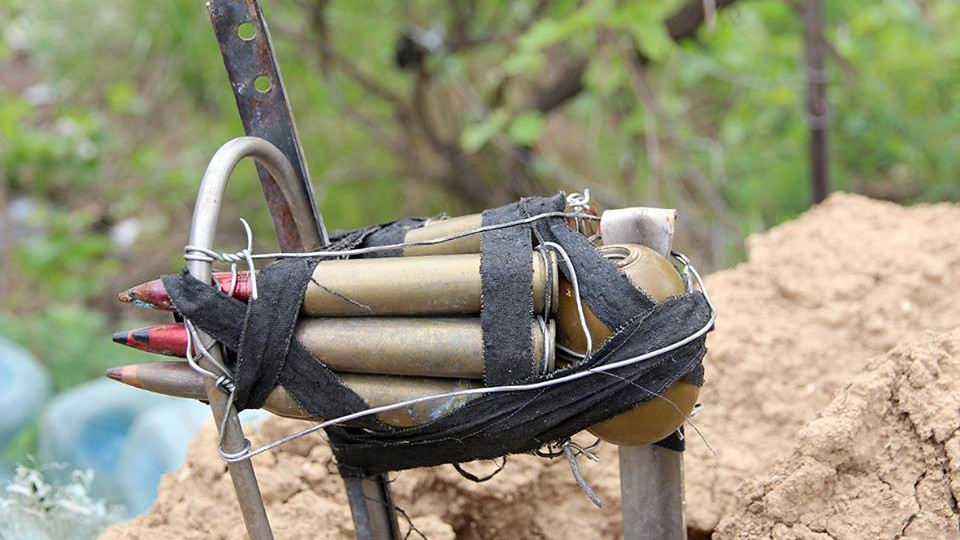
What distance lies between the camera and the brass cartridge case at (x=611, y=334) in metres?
1.26

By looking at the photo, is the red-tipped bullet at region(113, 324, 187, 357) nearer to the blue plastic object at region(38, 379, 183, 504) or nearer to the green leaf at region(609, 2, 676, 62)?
the blue plastic object at region(38, 379, 183, 504)

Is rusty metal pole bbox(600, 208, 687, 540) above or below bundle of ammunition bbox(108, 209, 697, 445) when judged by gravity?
below

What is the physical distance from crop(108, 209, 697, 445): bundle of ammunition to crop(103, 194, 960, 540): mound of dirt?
1.61 feet

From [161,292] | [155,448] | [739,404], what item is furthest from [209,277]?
[155,448]

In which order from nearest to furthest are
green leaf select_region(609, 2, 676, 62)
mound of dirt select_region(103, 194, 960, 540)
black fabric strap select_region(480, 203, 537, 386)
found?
black fabric strap select_region(480, 203, 537, 386) < mound of dirt select_region(103, 194, 960, 540) < green leaf select_region(609, 2, 676, 62)

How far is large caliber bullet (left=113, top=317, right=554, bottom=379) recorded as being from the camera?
125 cm

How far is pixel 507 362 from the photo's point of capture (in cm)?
123

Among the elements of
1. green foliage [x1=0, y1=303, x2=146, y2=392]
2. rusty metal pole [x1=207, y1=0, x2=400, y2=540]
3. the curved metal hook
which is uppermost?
rusty metal pole [x1=207, y1=0, x2=400, y2=540]

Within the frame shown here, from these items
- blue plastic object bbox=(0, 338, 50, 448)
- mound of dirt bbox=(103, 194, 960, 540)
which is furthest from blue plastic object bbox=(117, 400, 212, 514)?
blue plastic object bbox=(0, 338, 50, 448)

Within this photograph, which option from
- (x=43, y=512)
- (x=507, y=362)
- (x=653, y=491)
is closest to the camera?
(x=507, y=362)

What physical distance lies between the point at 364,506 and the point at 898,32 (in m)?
4.74

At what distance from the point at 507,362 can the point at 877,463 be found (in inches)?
25.5

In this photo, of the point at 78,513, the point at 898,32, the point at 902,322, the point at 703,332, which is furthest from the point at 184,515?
the point at 898,32

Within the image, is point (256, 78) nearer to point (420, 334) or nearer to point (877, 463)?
point (420, 334)
